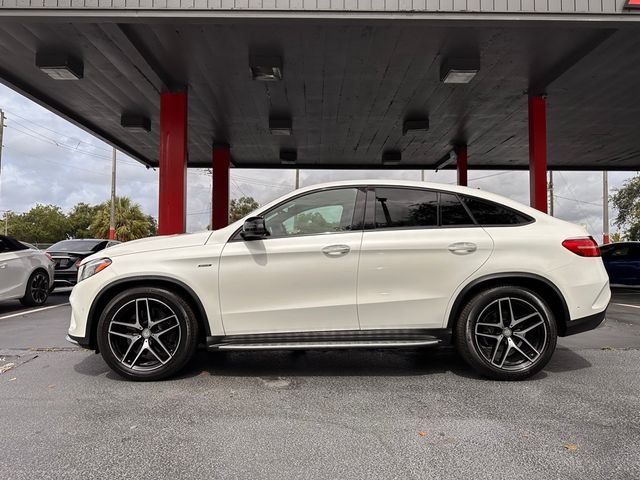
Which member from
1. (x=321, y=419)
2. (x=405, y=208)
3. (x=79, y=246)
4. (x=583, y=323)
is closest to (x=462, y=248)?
(x=405, y=208)

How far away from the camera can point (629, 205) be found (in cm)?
3331

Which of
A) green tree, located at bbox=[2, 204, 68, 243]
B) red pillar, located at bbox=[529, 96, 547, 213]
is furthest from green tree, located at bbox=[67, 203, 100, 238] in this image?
red pillar, located at bbox=[529, 96, 547, 213]

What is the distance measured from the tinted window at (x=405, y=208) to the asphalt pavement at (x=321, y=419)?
1.41 m

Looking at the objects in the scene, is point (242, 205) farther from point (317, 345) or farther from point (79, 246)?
point (317, 345)

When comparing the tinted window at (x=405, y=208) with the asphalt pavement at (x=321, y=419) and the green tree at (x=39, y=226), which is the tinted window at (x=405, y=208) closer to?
the asphalt pavement at (x=321, y=419)

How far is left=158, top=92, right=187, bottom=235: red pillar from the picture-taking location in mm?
9039

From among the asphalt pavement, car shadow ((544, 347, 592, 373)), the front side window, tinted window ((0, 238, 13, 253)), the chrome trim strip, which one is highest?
the front side window

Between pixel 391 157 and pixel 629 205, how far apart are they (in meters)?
27.2

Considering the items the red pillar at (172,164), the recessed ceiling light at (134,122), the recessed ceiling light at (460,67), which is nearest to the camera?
the recessed ceiling light at (460,67)

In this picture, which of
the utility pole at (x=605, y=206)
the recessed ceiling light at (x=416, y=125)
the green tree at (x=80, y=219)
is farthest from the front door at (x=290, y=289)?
the green tree at (x=80, y=219)

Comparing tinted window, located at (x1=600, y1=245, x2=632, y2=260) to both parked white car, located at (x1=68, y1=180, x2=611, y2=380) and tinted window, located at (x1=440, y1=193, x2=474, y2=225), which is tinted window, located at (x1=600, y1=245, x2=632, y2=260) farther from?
tinted window, located at (x1=440, y1=193, x2=474, y2=225)

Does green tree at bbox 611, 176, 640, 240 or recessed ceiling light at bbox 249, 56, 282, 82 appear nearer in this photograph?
recessed ceiling light at bbox 249, 56, 282, 82

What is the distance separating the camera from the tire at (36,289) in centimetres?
866

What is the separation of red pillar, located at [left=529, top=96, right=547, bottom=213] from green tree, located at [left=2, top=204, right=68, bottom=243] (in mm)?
76640
